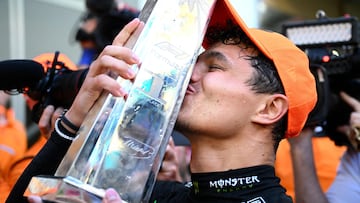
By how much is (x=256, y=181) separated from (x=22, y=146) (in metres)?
1.94

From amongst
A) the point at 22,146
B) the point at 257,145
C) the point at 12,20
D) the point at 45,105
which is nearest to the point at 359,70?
the point at 257,145

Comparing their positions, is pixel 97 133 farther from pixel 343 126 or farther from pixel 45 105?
pixel 343 126

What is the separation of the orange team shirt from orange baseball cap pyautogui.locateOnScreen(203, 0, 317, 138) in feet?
2.66

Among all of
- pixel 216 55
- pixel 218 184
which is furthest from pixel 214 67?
pixel 218 184

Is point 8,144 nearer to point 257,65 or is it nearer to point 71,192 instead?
point 257,65

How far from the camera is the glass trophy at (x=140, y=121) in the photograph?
1.26 meters

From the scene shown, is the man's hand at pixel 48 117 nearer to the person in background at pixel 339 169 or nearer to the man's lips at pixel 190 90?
the man's lips at pixel 190 90

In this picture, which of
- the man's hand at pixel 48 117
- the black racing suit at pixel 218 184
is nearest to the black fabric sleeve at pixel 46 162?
the black racing suit at pixel 218 184

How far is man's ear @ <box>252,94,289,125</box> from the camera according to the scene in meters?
1.59

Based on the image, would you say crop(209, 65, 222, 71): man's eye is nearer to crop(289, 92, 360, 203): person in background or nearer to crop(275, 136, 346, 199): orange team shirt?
crop(289, 92, 360, 203): person in background

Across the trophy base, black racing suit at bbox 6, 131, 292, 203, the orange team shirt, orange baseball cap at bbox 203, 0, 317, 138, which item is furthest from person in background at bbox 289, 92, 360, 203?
the trophy base

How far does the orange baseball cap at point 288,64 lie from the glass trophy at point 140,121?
0.47ft

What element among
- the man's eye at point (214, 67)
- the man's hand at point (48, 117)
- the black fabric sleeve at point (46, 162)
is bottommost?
the black fabric sleeve at point (46, 162)

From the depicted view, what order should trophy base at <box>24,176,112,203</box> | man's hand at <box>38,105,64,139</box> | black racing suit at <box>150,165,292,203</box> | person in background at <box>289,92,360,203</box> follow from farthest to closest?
person in background at <box>289,92,360,203</box>
man's hand at <box>38,105,64,139</box>
black racing suit at <box>150,165,292,203</box>
trophy base at <box>24,176,112,203</box>
